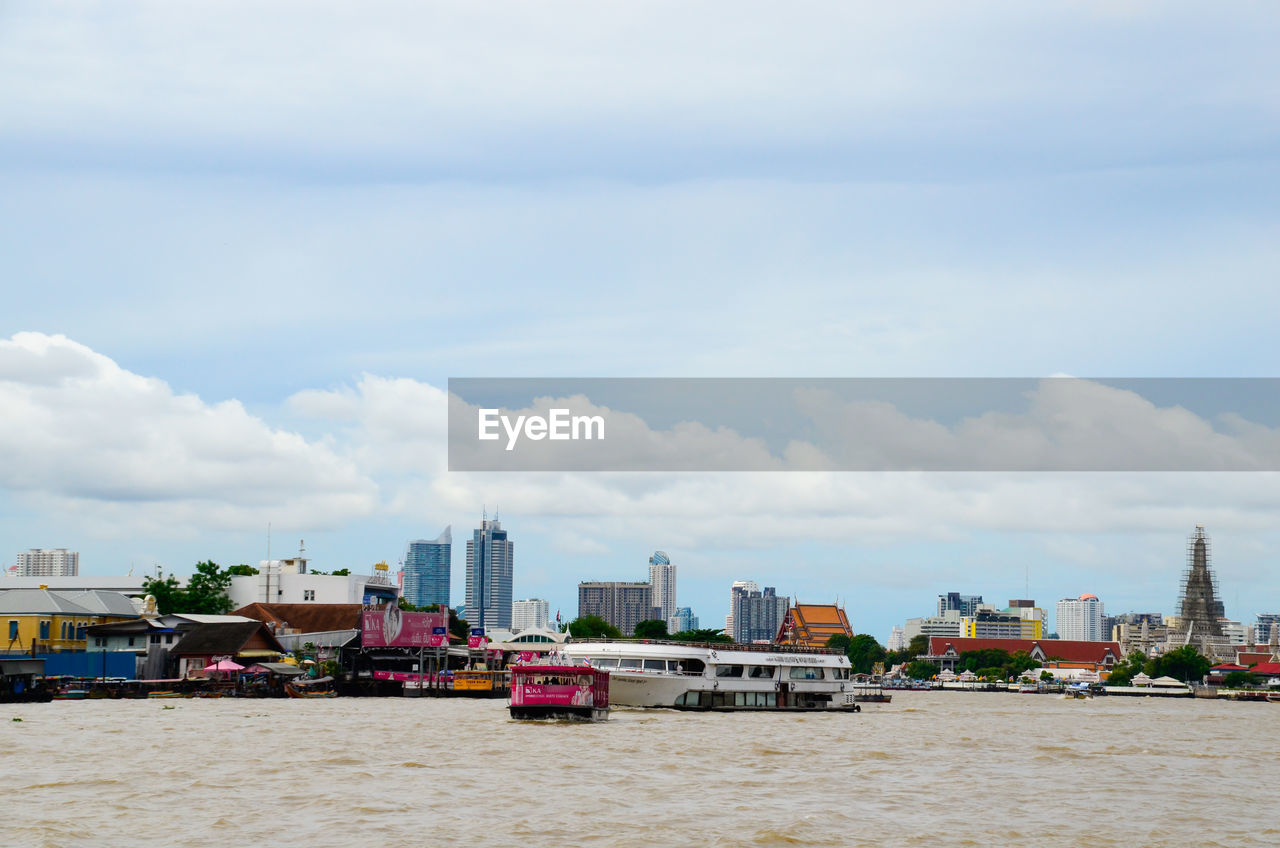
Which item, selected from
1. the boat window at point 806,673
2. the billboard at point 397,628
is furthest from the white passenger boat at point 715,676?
the billboard at point 397,628

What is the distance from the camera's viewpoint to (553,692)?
194 feet

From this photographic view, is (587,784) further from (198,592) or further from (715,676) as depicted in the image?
(198,592)

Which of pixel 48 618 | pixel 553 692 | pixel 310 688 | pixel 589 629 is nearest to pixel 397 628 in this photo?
pixel 310 688

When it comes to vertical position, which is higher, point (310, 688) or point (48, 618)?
point (48, 618)

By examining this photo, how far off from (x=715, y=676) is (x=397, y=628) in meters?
26.3

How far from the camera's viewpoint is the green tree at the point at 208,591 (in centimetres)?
11469

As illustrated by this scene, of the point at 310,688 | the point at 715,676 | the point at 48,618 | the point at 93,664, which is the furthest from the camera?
the point at 48,618

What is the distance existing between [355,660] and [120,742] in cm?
4933

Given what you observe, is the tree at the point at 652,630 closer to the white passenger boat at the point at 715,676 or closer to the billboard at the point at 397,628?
the billboard at the point at 397,628

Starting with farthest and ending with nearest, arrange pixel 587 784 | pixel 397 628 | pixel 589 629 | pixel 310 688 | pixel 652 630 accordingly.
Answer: pixel 652 630, pixel 589 629, pixel 397 628, pixel 310 688, pixel 587 784

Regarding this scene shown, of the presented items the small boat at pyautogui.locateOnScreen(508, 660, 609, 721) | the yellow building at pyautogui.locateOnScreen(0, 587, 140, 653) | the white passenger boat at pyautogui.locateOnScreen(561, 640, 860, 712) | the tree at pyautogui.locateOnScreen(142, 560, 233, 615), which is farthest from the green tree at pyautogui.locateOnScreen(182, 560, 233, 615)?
the small boat at pyautogui.locateOnScreen(508, 660, 609, 721)

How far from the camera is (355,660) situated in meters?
93.8

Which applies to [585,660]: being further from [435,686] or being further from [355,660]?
[355,660]

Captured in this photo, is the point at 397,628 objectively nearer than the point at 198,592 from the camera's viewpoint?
Yes
